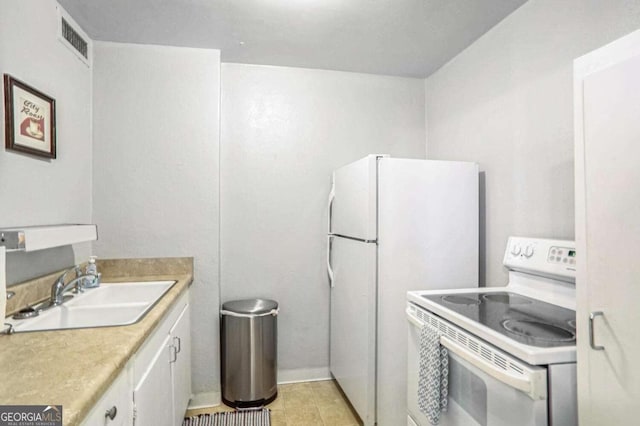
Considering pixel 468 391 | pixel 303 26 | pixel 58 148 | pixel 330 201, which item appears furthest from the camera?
pixel 330 201

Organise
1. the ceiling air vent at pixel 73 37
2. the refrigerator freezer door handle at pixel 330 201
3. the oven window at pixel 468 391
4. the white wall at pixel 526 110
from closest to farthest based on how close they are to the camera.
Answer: the oven window at pixel 468 391, the white wall at pixel 526 110, the ceiling air vent at pixel 73 37, the refrigerator freezer door handle at pixel 330 201

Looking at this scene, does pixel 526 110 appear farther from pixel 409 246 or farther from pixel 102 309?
pixel 102 309

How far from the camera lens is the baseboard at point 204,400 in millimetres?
2434

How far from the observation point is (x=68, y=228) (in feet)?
5.44

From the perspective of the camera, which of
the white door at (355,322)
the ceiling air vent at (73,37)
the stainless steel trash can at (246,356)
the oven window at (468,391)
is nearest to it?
the oven window at (468,391)

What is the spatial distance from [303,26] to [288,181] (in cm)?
114

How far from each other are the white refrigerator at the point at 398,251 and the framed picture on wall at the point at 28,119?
1.72 meters

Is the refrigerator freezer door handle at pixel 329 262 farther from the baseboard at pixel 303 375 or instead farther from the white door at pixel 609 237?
the white door at pixel 609 237

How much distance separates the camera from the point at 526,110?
193cm

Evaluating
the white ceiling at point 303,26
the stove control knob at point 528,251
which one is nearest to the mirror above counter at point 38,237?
the white ceiling at point 303,26

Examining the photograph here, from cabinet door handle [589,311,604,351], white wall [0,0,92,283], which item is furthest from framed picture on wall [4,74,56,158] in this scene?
cabinet door handle [589,311,604,351]

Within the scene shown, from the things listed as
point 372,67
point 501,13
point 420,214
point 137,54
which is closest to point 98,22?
point 137,54

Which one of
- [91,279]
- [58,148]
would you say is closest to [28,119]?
[58,148]

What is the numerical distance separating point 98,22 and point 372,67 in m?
1.93
